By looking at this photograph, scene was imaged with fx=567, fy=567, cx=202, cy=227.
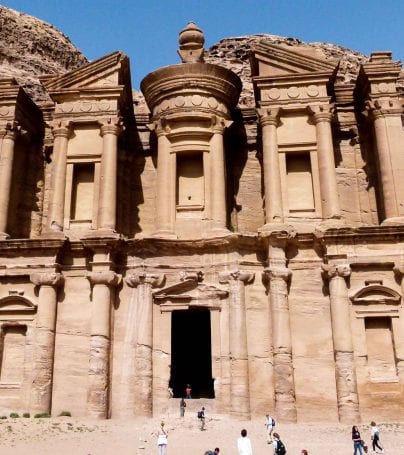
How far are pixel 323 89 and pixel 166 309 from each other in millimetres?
9942

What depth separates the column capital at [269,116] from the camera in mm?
20609

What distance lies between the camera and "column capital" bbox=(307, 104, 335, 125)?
2045 cm

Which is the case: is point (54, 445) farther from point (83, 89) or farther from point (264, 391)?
point (83, 89)

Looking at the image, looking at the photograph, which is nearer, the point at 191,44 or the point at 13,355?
the point at 13,355

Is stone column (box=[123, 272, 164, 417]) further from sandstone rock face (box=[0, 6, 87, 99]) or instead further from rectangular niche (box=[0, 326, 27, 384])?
sandstone rock face (box=[0, 6, 87, 99])

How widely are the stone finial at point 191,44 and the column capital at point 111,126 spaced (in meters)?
4.18

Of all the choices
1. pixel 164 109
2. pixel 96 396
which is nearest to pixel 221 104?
pixel 164 109

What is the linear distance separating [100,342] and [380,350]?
8.76 meters

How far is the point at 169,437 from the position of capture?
599 inches

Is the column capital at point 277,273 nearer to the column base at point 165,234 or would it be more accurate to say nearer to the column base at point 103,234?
the column base at point 165,234

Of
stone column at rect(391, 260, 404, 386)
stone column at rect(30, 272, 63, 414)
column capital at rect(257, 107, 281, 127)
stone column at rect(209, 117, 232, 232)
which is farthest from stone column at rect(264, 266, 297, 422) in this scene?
stone column at rect(30, 272, 63, 414)

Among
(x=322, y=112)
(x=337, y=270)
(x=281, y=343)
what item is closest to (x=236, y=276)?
(x=281, y=343)

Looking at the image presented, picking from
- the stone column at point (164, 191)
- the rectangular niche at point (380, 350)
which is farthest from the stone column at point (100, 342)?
the rectangular niche at point (380, 350)

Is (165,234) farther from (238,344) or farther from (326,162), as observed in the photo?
(326,162)
